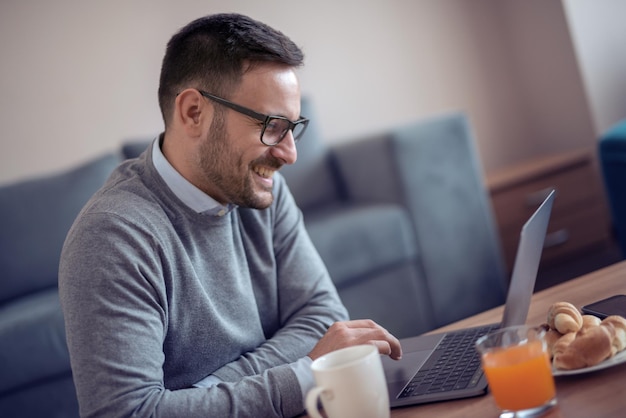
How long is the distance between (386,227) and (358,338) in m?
1.62

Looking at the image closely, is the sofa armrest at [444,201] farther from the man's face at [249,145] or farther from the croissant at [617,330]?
the croissant at [617,330]

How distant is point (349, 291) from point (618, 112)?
1.84 m

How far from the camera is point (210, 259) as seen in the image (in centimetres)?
128

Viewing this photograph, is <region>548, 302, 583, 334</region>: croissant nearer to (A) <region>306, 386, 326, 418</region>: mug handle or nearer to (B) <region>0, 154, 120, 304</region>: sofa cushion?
(A) <region>306, 386, 326, 418</region>: mug handle

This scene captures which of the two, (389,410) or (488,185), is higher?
(389,410)

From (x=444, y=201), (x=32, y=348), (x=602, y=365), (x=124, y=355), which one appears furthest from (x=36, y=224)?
(x=602, y=365)

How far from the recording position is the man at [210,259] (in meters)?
1.00

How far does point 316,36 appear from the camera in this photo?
3471 mm

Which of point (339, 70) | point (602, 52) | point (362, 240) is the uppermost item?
point (339, 70)

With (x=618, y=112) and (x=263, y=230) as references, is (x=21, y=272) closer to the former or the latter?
(x=263, y=230)

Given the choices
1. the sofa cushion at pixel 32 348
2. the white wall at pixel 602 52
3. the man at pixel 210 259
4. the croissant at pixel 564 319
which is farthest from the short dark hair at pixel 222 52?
the white wall at pixel 602 52

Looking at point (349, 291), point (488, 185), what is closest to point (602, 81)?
point (488, 185)

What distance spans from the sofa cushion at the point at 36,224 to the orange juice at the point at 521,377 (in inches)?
81.4

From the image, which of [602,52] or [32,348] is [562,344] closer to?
[32,348]
